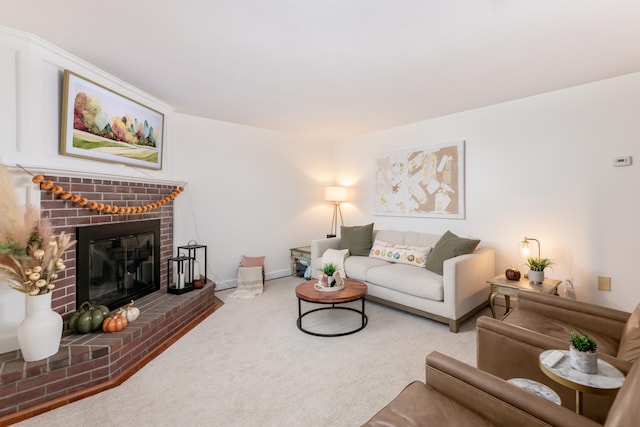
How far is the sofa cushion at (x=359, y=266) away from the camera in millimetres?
3582

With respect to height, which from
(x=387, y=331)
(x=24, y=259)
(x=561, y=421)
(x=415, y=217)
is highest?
(x=415, y=217)

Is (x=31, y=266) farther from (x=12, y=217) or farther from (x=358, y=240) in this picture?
(x=358, y=240)

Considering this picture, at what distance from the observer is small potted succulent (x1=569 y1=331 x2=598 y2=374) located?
3.79 ft

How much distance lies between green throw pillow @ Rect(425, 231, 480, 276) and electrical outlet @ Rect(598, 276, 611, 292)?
1.07 meters

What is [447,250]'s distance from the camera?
3.23m

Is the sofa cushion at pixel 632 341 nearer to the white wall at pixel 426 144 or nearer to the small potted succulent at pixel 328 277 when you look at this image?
the white wall at pixel 426 144

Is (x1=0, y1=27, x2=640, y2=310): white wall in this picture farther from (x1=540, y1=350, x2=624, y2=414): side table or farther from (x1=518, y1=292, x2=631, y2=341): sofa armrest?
(x1=540, y1=350, x2=624, y2=414): side table

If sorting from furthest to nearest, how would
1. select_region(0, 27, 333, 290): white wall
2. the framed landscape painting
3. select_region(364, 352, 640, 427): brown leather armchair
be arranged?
the framed landscape painting
select_region(0, 27, 333, 290): white wall
select_region(364, 352, 640, 427): brown leather armchair

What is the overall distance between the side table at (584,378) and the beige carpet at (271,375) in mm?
981

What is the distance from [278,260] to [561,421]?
4.10 m

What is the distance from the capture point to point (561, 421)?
36.9 inches

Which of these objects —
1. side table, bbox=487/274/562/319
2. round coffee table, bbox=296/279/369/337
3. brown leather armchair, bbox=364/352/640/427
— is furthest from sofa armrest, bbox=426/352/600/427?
side table, bbox=487/274/562/319

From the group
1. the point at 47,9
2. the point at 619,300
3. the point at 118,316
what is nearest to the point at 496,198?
the point at 619,300

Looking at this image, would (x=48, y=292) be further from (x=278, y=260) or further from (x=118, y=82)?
(x=278, y=260)
